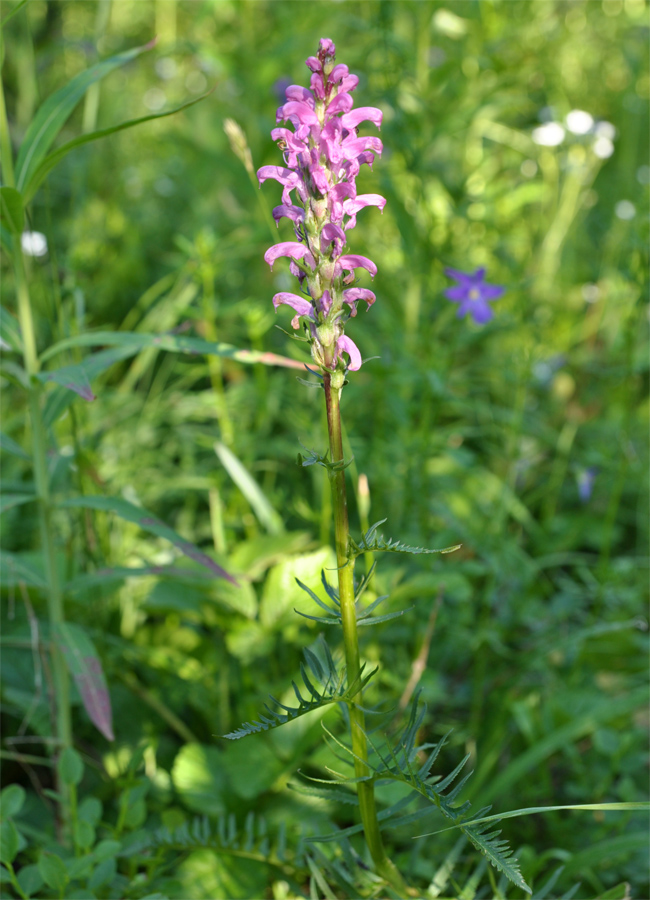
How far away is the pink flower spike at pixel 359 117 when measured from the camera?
910 millimetres

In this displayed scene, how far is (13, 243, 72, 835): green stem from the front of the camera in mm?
1350

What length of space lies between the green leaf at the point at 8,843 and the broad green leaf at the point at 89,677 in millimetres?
196

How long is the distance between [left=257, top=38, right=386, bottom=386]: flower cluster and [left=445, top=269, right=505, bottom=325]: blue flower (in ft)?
3.09

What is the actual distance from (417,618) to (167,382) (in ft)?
5.64

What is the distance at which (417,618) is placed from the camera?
194 centimetres

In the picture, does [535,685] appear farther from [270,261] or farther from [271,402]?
[270,261]

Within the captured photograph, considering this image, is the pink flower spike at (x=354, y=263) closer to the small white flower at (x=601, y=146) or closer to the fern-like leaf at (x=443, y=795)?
the fern-like leaf at (x=443, y=795)

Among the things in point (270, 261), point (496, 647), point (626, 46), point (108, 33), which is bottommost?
point (496, 647)

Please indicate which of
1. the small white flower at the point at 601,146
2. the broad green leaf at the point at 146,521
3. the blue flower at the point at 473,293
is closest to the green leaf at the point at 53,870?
the broad green leaf at the point at 146,521

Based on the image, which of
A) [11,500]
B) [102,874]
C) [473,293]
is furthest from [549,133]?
[102,874]

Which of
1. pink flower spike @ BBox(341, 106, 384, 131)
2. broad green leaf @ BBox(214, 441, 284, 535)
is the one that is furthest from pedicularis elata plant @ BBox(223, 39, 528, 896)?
broad green leaf @ BBox(214, 441, 284, 535)

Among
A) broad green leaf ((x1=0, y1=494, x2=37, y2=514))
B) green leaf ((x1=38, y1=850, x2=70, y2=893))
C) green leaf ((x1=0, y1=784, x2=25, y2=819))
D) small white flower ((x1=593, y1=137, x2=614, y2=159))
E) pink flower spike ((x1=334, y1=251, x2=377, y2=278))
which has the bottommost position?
green leaf ((x1=38, y1=850, x2=70, y2=893))

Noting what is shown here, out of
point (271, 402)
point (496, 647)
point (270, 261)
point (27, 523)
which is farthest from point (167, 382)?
point (270, 261)

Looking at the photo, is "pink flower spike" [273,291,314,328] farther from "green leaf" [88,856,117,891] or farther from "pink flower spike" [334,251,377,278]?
"green leaf" [88,856,117,891]
